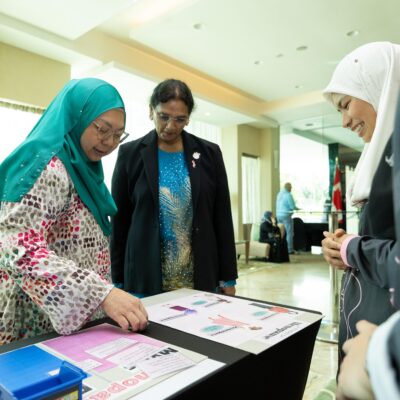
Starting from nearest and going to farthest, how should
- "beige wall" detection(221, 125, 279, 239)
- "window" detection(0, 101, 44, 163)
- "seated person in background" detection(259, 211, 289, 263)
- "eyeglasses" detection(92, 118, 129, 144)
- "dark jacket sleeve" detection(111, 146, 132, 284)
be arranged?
1. "eyeglasses" detection(92, 118, 129, 144)
2. "dark jacket sleeve" detection(111, 146, 132, 284)
3. "window" detection(0, 101, 44, 163)
4. "seated person in background" detection(259, 211, 289, 263)
5. "beige wall" detection(221, 125, 279, 239)

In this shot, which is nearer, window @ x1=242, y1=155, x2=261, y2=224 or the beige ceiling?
the beige ceiling

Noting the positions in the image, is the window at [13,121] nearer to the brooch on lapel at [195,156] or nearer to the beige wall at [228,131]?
the beige wall at [228,131]

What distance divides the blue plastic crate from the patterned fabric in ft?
2.57

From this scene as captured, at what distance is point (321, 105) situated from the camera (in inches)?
280

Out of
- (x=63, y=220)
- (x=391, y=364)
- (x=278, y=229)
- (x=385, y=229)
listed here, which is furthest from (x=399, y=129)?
(x=278, y=229)

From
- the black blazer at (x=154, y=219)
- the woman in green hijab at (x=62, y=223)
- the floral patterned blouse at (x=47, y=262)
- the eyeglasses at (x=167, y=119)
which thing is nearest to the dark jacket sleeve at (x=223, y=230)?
the black blazer at (x=154, y=219)

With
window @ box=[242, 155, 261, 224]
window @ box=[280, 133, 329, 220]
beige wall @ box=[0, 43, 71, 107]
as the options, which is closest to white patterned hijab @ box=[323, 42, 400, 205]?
beige wall @ box=[0, 43, 71, 107]

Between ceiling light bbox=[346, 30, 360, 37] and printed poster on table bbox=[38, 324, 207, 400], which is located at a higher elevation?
ceiling light bbox=[346, 30, 360, 37]

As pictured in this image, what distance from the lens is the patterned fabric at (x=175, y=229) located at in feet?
4.54

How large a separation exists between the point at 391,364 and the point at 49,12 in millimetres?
4139

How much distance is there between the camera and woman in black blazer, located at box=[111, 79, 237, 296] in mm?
1380

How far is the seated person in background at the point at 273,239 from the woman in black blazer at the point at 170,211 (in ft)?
18.2

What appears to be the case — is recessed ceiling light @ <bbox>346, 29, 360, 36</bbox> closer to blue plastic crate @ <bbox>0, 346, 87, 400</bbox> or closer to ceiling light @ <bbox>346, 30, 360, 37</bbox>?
ceiling light @ <bbox>346, 30, 360, 37</bbox>

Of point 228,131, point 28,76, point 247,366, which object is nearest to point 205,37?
point 28,76
